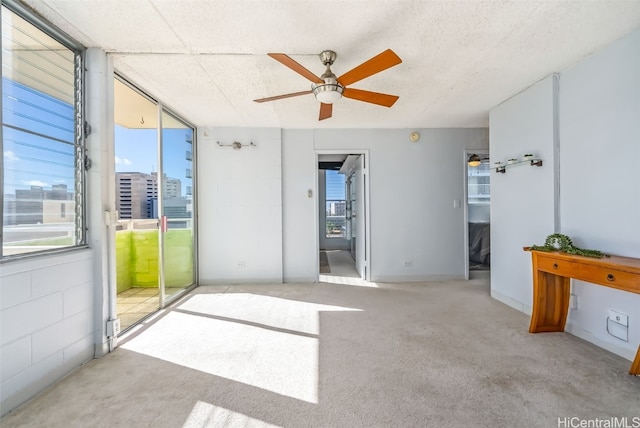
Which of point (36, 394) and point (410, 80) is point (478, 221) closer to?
point (410, 80)

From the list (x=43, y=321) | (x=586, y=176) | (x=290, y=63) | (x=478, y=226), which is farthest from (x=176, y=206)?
(x=478, y=226)

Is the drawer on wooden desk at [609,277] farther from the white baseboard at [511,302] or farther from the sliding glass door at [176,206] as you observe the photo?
the sliding glass door at [176,206]

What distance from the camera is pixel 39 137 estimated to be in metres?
1.76

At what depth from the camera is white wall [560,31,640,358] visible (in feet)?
6.46

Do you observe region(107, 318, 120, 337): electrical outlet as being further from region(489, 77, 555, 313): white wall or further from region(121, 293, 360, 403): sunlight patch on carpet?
region(489, 77, 555, 313): white wall

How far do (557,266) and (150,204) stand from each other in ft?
13.8

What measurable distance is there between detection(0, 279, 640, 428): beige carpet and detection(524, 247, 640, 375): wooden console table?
13 cm

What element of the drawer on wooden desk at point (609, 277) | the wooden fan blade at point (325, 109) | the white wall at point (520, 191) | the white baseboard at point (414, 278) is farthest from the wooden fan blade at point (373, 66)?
the white baseboard at point (414, 278)

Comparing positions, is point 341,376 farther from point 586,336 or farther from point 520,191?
point 520,191

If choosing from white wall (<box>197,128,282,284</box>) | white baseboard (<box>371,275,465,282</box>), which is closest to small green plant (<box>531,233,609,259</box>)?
white baseboard (<box>371,275,465,282</box>)

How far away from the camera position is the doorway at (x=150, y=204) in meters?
3.08

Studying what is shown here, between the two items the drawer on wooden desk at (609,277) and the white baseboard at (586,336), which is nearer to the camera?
the drawer on wooden desk at (609,277)

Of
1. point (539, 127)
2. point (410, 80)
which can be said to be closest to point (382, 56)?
point (410, 80)

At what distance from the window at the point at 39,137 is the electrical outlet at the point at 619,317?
415 centimetres
